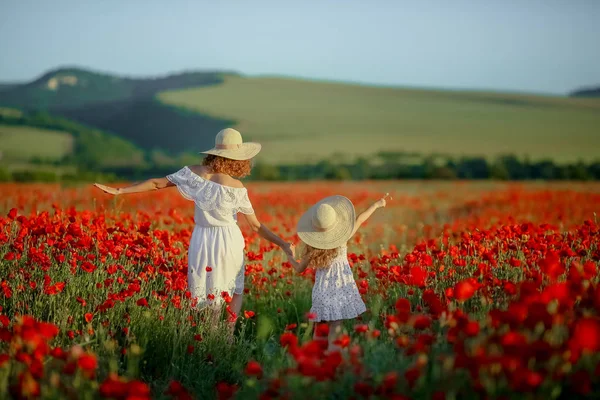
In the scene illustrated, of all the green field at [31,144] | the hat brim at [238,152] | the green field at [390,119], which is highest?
the green field at [390,119]

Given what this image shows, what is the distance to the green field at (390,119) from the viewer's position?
3425 cm

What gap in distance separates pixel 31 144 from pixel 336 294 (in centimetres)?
3091

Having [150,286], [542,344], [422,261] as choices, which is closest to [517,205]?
[422,261]

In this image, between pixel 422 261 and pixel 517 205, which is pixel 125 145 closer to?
pixel 517 205

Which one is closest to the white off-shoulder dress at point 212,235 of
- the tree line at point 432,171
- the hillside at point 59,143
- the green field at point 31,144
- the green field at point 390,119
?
the tree line at point 432,171

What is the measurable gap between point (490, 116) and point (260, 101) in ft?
57.5

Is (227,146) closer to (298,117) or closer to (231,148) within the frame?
(231,148)

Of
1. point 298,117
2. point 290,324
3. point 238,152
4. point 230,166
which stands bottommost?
point 290,324

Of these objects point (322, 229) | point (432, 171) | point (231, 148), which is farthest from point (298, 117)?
point (322, 229)

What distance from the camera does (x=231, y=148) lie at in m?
5.07

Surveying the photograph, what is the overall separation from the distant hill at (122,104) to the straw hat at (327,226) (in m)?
31.9

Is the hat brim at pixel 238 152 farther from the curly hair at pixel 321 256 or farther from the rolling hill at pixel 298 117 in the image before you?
the rolling hill at pixel 298 117

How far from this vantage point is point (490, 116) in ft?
158

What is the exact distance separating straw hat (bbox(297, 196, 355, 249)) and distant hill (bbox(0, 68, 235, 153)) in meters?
31.9
